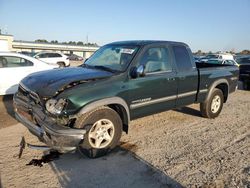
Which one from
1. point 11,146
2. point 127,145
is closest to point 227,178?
point 127,145

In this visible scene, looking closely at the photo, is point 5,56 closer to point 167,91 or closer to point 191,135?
point 167,91

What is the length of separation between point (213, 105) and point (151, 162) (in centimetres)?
354

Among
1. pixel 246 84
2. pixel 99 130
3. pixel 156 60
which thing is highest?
pixel 156 60

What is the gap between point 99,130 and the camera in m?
4.41

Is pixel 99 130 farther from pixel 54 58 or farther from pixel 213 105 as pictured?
pixel 54 58

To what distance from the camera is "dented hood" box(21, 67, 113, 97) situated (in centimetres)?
416

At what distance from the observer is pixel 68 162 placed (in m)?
4.25

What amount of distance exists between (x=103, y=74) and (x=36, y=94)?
1.19 metres

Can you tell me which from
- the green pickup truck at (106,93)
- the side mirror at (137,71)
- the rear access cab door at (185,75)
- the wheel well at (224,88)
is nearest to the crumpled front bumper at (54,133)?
the green pickup truck at (106,93)

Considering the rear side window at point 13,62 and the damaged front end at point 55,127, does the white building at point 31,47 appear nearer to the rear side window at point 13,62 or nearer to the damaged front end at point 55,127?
the rear side window at point 13,62

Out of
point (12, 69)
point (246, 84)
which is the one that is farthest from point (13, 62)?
point (246, 84)

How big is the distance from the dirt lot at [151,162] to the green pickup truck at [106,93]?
1.13 ft

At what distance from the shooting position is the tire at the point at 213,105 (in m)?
6.93

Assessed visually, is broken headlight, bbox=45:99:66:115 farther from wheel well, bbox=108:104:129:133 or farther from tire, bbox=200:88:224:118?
tire, bbox=200:88:224:118
